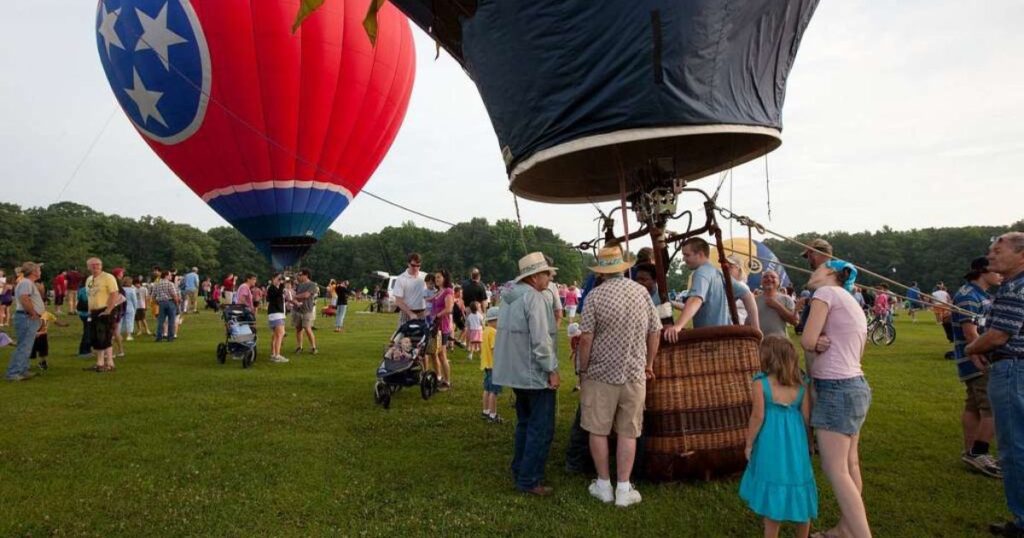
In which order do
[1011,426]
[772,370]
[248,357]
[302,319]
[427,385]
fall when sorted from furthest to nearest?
1. [302,319]
2. [248,357]
3. [427,385]
4. [1011,426]
5. [772,370]

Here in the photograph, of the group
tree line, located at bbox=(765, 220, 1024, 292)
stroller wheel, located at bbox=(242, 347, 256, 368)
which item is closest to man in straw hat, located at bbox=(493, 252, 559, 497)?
stroller wheel, located at bbox=(242, 347, 256, 368)

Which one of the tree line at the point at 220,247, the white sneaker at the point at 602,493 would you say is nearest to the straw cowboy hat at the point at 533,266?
the white sneaker at the point at 602,493

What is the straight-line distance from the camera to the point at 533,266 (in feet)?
14.1

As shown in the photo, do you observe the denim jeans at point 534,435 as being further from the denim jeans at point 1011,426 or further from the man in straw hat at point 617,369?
the denim jeans at point 1011,426

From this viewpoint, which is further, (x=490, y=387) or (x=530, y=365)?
(x=490, y=387)

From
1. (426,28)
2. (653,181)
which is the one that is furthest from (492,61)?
(653,181)

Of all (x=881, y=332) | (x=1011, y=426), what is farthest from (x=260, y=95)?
(x=881, y=332)

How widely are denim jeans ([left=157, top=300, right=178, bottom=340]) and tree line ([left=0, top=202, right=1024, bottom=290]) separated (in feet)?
172

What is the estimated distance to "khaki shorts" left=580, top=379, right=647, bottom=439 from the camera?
3877 millimetres

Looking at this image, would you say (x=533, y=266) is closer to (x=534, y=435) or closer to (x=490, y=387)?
(x=534, y=435)

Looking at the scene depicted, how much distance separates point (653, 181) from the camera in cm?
477

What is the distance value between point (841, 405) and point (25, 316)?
9706 millimetres

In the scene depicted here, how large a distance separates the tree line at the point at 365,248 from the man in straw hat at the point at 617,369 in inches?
2416

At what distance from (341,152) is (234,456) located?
37.4 feet
